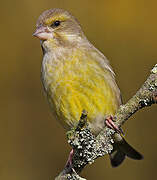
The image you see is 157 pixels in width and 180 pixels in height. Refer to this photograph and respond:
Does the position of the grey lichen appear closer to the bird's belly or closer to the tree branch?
the tree branch

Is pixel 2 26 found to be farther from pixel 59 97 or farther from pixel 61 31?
pixel 59 97

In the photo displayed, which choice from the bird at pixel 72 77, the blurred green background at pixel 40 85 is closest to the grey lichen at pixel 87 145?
the bird at pixel 72 77

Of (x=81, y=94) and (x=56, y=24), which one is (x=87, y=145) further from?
(x=56, y=24)

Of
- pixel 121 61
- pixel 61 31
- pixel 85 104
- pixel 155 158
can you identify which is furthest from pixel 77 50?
pixel 155 158

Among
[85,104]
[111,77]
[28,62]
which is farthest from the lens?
[28,62]

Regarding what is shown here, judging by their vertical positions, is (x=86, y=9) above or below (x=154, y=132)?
above

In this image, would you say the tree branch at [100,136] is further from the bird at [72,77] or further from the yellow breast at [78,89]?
the yellow breast at [78,89]

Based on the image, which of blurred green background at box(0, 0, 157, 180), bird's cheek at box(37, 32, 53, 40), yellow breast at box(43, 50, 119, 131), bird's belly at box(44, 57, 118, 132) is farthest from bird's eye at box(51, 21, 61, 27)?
blurred green background at box(0, 0, 157, 180)

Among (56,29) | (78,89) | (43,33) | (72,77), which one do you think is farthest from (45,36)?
(78,89)
